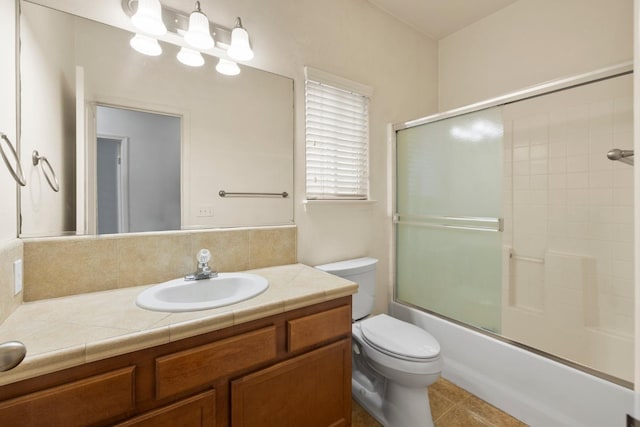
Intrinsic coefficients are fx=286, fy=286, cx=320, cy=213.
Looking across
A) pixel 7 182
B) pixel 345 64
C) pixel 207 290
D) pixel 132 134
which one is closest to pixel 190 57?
pixel 132 134

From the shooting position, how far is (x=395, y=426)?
1.44 metres

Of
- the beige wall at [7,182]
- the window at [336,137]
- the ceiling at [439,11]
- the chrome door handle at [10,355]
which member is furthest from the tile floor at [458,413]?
the ceiling at [439,11]

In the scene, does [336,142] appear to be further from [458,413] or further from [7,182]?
[458,413]

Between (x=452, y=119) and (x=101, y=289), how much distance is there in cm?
214

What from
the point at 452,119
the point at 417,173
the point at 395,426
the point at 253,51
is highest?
the point at 253,51

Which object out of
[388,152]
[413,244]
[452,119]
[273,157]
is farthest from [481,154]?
[273,157]

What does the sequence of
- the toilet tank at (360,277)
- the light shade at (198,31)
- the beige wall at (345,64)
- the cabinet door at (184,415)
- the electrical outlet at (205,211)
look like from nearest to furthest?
the cabinet door at (184,415), the light shade at (198,31), the electrical outlet at (205,211), the beige wall at (345,64), the toilet tank at (360,277)

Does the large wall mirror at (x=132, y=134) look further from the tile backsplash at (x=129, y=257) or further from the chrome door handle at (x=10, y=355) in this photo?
the chrome door handle at (x=10, y=355)

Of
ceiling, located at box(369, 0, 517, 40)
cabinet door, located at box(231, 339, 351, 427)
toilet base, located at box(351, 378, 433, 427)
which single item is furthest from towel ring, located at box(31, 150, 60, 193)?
ceiling, located at box(369, 0, 517, 40)

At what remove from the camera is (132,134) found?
50.0 inches

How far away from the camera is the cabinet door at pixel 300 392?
3.26ft

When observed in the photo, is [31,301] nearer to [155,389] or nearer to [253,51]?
[155,389]

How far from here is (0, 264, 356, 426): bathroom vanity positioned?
0.72 metres

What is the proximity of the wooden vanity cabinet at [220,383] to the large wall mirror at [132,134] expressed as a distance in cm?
65
